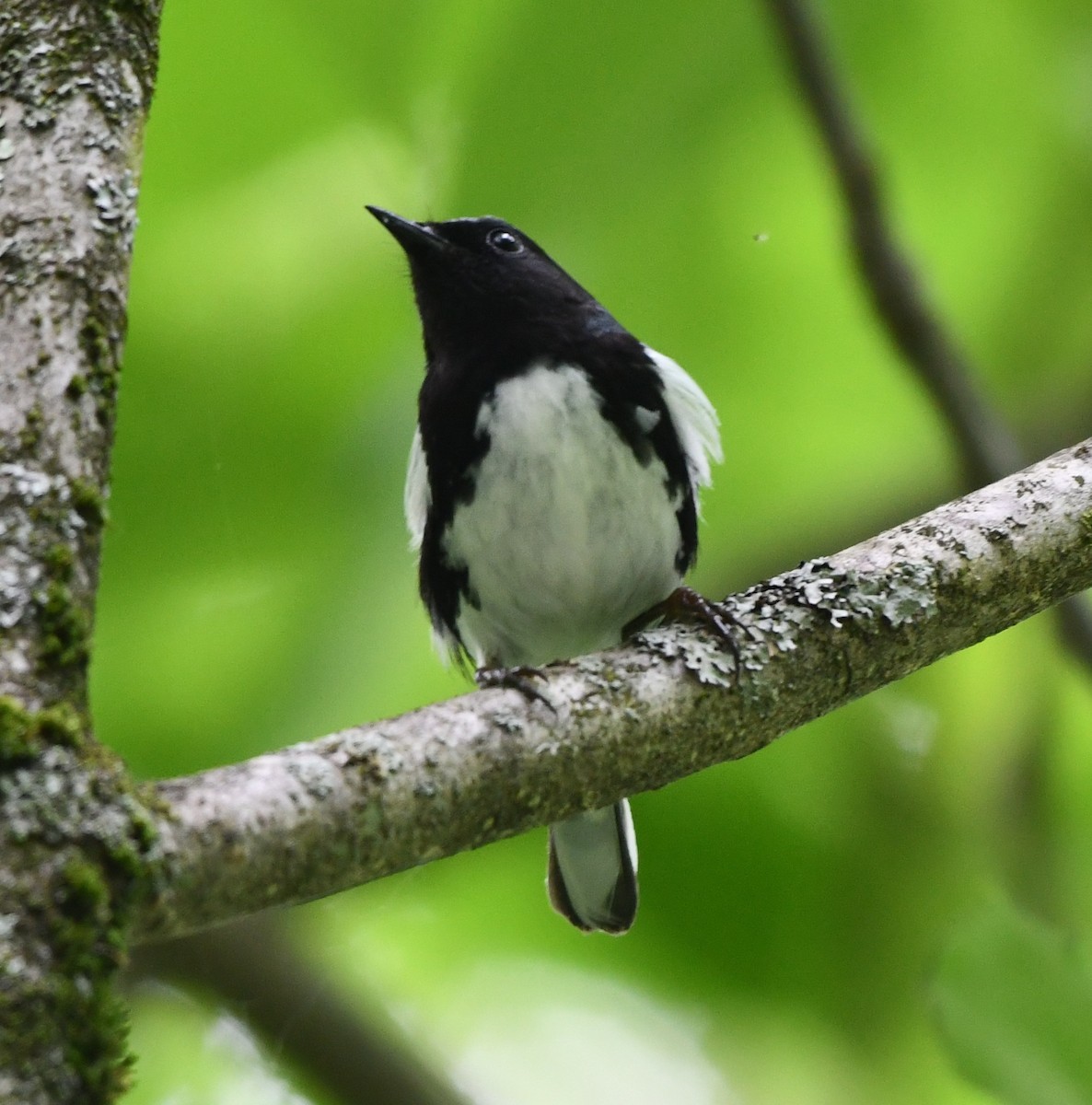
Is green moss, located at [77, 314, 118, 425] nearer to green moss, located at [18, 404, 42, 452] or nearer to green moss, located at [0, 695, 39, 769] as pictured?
green moss, located at [18, 404, 42, 452]

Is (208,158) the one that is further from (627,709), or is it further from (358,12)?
(627,709)

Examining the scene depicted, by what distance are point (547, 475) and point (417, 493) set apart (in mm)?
369

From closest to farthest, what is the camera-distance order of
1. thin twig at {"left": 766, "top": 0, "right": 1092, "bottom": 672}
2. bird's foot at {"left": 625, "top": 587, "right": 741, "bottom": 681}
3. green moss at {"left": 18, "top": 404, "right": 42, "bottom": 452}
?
green moss at {"left": 18, "top": 404, "right": 42, "bottom": 452}, bird's foot at {"left": 625, "top": 587, "right": 741, "bottom": 681}, thin twig at {"left": 766, "top": 0, "right": 1092, "bottom": 672}

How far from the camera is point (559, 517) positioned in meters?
2.92

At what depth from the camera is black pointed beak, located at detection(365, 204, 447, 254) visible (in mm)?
3109

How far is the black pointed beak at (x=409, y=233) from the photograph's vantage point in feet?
10.2

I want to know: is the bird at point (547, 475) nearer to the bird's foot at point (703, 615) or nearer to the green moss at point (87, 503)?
the bird's foot at point (703, 615)

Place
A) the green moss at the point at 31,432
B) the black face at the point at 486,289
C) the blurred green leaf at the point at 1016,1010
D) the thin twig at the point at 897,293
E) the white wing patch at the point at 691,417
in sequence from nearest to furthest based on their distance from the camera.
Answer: the green moss at the point at 31,432 < the blurred green leaf at the point at 1016,1010 < the thin twig at the point at 897,293 < the white wing patch at the point at 691,417 < the black face at the point at 486,289

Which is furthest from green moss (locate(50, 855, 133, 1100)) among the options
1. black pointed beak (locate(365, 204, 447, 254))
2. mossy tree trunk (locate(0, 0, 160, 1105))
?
black pointed beak (locate(365, 204, 447, 254))

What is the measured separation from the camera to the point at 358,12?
10.5 feet

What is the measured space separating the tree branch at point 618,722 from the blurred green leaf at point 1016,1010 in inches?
15.1

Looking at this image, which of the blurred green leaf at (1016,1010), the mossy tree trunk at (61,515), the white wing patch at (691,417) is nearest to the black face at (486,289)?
the white wing patch at (691,417)

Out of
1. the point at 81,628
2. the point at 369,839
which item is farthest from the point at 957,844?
the point at 81,628

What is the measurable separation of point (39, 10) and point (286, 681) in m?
1.61
